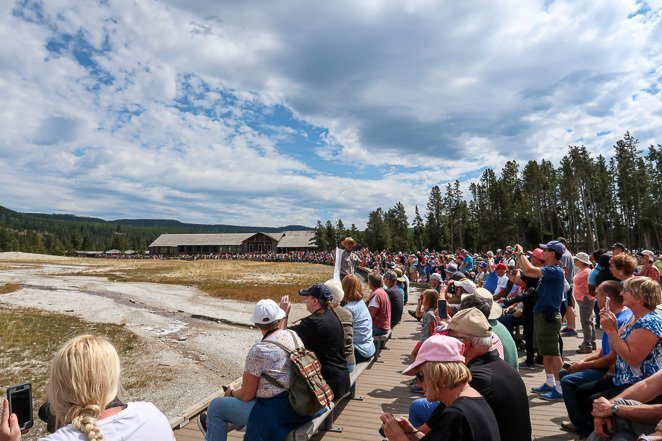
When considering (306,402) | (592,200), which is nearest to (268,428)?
(306,402)

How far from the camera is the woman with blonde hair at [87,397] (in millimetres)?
1896

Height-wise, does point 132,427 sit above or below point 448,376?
below

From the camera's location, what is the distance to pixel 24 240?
129 m

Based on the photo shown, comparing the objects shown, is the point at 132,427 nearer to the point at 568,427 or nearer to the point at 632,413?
the point at 632,413

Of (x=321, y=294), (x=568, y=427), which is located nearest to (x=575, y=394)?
(x=568, y=427)

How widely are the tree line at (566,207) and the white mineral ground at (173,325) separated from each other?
4681 cm

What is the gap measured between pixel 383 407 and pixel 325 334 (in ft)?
5.92

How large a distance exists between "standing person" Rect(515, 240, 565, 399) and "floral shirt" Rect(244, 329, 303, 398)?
3.74 m

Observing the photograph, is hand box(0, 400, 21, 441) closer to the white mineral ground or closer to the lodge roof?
the white mineral ground

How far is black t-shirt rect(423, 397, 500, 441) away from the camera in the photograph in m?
2.28

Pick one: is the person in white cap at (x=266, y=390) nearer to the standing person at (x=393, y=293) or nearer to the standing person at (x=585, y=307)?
the standing person at (x=393, y=293)

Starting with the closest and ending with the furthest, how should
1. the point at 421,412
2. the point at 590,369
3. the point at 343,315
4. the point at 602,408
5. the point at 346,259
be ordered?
the point at 602,408
the point at 421,412
the point at 590,369
the point at 343,315
the point at 346,259

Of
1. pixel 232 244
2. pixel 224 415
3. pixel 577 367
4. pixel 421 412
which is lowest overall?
pixel 224 415

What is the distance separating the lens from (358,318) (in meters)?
6.29
